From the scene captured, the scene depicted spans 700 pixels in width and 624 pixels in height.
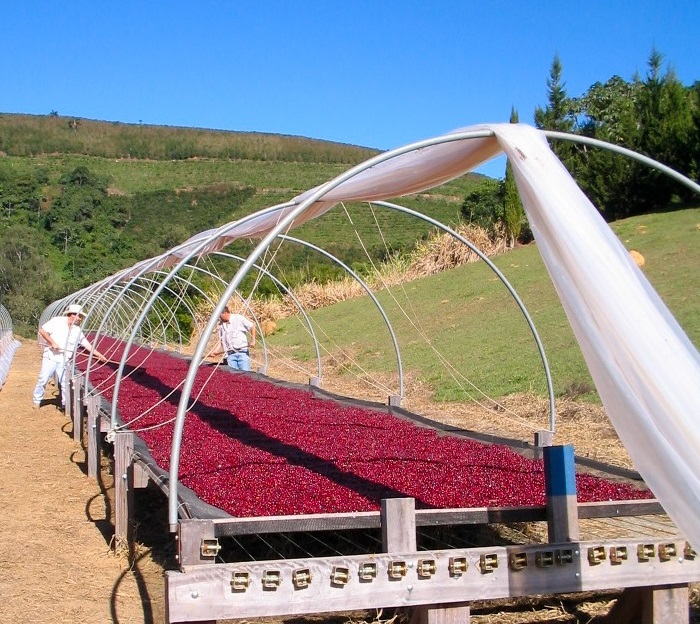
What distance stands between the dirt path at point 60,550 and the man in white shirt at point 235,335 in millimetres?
2449

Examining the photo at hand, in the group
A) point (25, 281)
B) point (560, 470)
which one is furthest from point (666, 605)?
point (25, 281)

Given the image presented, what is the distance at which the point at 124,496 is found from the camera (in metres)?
5.56

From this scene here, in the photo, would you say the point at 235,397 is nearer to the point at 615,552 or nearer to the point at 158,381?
the point at 158,381

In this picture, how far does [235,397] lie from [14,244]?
2896 cm

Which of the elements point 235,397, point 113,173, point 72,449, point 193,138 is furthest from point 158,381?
point 193,138

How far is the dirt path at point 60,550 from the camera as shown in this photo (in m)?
4.52

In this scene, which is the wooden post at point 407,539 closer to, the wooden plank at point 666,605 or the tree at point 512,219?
the wooden plank at point 666,605

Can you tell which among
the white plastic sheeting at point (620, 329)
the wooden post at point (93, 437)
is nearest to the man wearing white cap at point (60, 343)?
the wooden post at point (93, 437)

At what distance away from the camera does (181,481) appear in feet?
15.3

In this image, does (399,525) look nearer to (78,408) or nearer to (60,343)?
(78,408)

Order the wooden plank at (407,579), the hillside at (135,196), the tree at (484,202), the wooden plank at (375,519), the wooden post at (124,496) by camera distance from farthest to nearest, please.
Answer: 1. the hillside at (135,196)
2. the tree at (484,202)
3. the wooden post at (124,496)
4. the wooden plank at (375,519)
5. the wooden plank at (407,579)

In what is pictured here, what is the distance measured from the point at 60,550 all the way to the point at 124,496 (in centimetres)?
55

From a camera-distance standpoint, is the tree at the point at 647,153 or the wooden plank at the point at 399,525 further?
the tree at the point at 647,153

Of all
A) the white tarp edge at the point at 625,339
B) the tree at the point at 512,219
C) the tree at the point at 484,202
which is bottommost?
the white tarp edge at the point at 625,339
